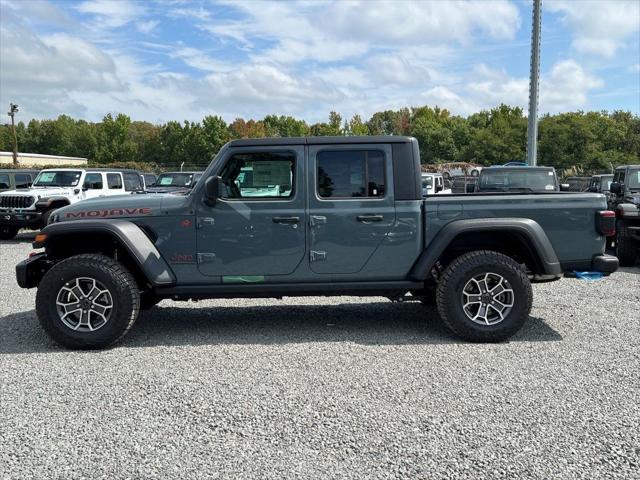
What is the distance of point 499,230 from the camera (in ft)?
17.1

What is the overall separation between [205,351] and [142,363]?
550 mm

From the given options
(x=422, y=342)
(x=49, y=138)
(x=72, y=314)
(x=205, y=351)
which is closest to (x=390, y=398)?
(x=422, y=342)

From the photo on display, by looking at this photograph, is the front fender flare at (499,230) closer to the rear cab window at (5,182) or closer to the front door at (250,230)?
the front door at (250,230)

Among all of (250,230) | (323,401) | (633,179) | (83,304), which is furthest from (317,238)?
(633,179)

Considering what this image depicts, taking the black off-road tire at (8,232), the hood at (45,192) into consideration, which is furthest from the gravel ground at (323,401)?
the black off-road tire at (8,232)

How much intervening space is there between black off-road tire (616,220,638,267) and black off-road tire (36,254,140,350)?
7.95 meters

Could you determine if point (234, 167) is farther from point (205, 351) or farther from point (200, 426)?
point (200, 426)

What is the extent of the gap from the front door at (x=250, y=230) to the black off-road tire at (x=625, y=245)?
6639mm

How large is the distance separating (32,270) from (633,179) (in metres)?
10.7

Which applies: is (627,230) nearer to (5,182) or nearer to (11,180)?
(11,180)

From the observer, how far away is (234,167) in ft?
17.5

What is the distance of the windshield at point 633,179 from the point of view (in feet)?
36.8

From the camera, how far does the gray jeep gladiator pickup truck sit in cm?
515

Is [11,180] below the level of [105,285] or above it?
above
